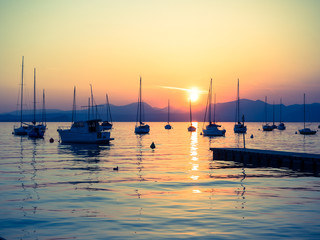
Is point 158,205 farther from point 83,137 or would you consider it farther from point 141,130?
point 141,130

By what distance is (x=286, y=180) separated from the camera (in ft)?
91.8

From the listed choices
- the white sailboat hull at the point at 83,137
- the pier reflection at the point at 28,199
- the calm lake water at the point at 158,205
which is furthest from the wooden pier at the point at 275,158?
the white sailboat hull at the point at 83,137

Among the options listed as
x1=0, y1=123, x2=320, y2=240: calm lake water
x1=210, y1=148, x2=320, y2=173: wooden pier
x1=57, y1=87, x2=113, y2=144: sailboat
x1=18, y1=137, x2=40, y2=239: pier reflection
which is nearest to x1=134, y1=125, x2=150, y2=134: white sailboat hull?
x1=57, y1=87, x2=113, y2=144: sailboat

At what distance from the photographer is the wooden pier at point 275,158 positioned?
33.8m

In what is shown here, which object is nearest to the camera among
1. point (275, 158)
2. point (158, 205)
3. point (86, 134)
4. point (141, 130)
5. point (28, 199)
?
point (158, 205)

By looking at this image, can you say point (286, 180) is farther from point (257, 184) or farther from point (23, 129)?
point (23, 129)

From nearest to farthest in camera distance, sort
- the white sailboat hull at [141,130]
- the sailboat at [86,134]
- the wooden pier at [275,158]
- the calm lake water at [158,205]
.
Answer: the calm lake water at [158,205], the wooden pier at [275,158], the sailboat at [86,134], the white sailboat hull at [141,130]

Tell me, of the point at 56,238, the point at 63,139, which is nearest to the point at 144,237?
the point at 56,238

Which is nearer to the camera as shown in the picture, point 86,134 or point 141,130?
point 86,134

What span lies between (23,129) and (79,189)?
9703 cm

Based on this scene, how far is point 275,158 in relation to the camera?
3759 centimetres

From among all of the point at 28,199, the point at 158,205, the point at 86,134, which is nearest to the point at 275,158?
the point at 158,205

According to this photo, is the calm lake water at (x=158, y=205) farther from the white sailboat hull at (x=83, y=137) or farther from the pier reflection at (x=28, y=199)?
the white sailboat hull at (x=83, y=137)

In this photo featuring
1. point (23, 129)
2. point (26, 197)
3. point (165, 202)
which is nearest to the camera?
point (165, 202)
